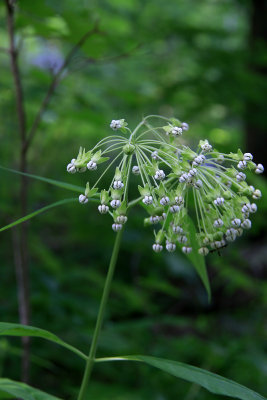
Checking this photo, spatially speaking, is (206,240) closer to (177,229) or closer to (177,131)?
(177,229)

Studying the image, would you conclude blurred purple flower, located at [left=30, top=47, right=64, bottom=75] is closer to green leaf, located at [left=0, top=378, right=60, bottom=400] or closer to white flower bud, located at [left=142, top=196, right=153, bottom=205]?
white flower bud, located at [left=142, top=196, right=153, bottom=205]

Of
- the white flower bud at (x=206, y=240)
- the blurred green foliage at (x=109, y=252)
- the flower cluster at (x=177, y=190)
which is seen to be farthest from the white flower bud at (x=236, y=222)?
the blurred green foliage at (x=109, y=252)

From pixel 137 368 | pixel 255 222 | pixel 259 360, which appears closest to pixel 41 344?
pixel 137 368

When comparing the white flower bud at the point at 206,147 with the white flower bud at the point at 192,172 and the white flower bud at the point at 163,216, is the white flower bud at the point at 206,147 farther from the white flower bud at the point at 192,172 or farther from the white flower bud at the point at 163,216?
the white flower bud at the point at 163,216

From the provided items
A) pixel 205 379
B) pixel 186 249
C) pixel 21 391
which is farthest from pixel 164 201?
pixel 21 391

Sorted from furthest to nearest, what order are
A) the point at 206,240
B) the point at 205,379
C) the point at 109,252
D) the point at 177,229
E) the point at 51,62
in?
the point at 109,252, the point at 51,62, the point at 206,240, the point at 177,229, the point at 205,379

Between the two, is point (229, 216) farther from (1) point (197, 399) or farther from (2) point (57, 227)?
(2) point (57, 227)

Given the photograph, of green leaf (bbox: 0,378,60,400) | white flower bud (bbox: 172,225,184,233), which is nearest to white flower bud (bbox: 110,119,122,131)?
white flower bud (bbox: 172,225,184,233)

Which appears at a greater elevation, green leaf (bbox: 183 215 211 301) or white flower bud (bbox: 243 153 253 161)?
white flower bud (bbox: 243 153 253 161)

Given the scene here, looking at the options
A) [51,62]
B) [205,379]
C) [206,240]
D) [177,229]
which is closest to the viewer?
[205,379]
